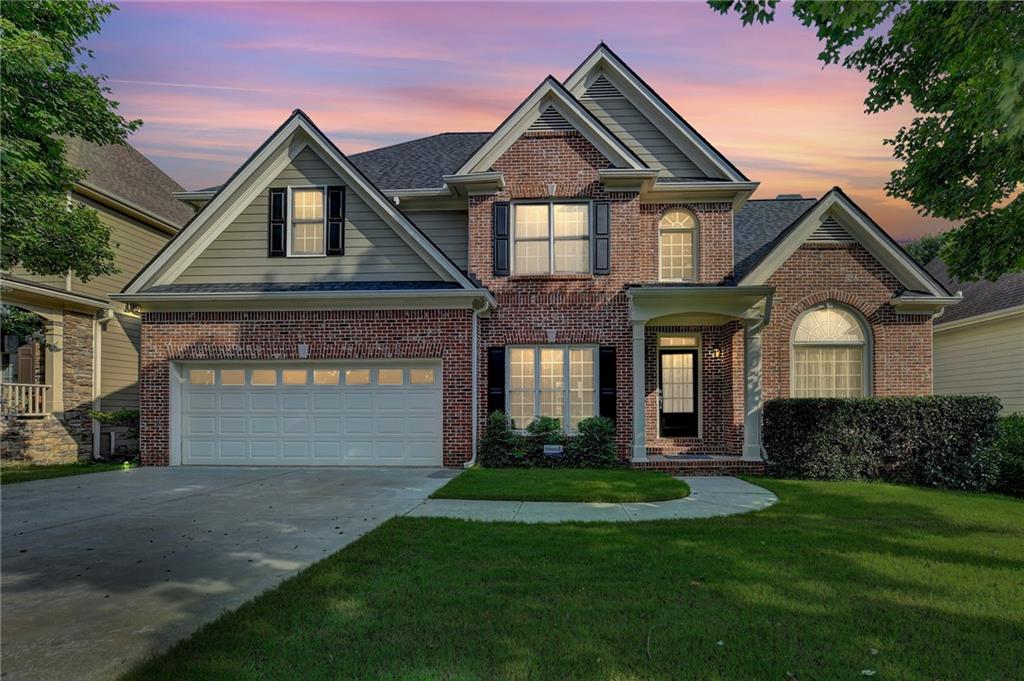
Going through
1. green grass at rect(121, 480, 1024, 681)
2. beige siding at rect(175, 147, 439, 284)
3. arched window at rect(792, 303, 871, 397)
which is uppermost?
beige siding at rect(175, 147, 439, 284)

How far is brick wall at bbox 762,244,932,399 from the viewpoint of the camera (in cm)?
1462

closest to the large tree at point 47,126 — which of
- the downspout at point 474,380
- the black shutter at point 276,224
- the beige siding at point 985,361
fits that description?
the black shutter at point 276,224

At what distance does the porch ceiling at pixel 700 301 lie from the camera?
512 inches

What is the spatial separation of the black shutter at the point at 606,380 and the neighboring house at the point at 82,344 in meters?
10.8

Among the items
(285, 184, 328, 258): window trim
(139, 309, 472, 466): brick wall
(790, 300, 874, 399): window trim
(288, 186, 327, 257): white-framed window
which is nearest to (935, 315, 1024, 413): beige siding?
(790, 300, 874, 399): window trim

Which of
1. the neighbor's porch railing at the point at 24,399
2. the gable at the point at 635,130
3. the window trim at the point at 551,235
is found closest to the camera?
the window trim at the point at 551,235

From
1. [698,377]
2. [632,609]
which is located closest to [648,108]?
[698,377]

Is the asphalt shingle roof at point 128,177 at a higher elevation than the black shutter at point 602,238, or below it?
higher

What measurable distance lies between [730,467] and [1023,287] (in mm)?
11263

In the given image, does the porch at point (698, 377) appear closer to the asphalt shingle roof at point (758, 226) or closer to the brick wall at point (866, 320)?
the brick wall at point (866, 320)

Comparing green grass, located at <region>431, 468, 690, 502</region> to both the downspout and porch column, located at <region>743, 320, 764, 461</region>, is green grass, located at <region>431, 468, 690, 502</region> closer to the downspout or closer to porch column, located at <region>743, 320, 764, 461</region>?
the downspout

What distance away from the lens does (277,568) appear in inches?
233

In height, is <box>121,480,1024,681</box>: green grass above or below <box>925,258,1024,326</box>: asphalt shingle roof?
below

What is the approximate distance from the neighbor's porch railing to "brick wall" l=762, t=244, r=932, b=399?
1753cm
